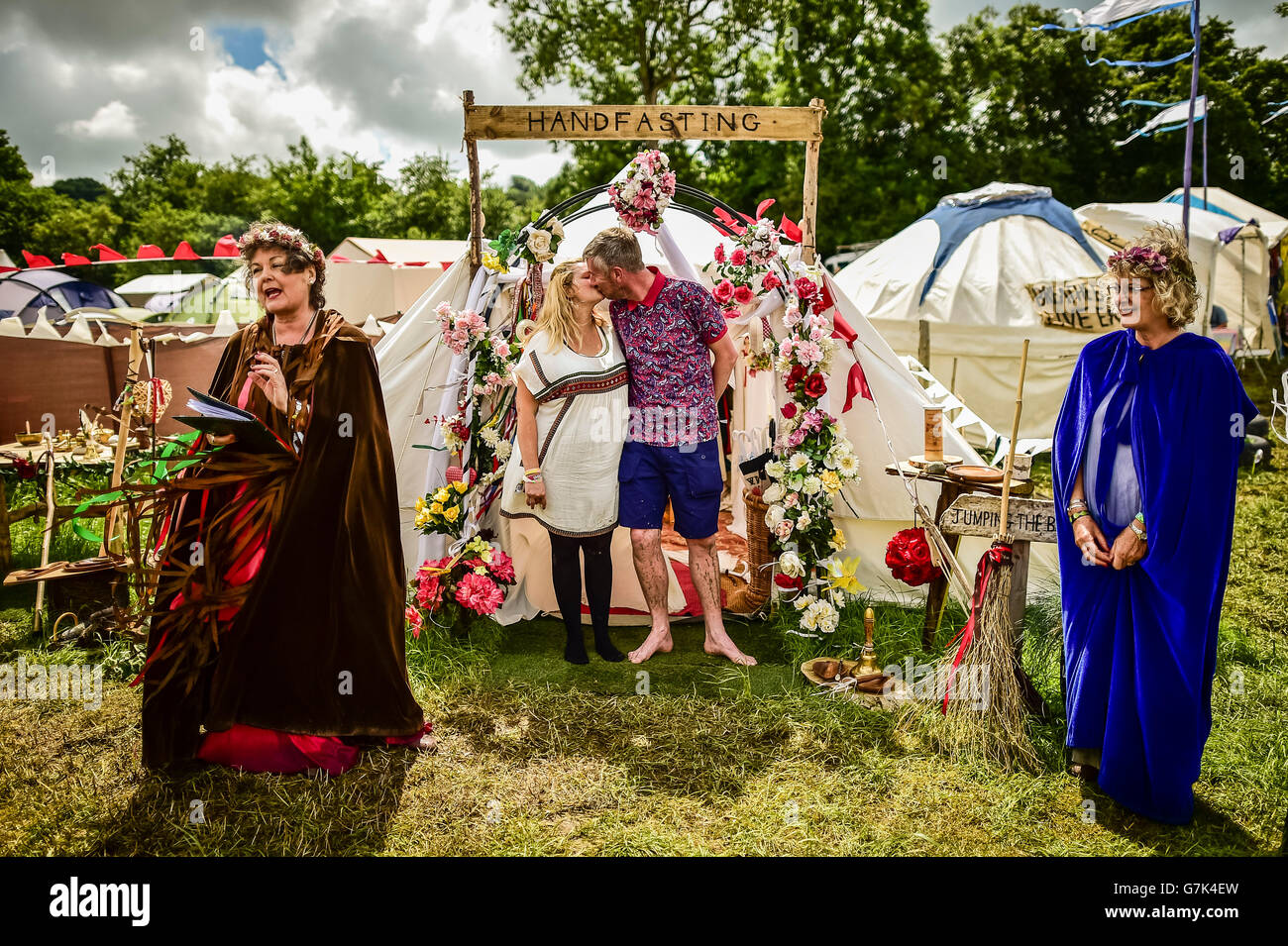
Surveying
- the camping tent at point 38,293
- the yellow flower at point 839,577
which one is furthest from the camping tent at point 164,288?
the yellow flower at point 839,577

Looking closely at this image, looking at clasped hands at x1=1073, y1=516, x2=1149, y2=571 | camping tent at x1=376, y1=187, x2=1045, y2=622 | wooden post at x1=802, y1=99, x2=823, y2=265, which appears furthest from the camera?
camping tent at x1=376, y1=187, x2=1045, y2=622

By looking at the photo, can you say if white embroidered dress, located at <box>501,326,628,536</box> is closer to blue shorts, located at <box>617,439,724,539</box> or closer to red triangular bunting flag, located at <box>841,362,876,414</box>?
blue shorts, located at <box>617,439,724,539</box>

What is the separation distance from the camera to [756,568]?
4992 mm

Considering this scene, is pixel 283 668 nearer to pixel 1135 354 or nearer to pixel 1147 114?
pixel 1135 354

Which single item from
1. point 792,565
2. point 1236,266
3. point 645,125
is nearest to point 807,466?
point 792,565

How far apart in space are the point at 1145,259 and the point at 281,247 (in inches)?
112

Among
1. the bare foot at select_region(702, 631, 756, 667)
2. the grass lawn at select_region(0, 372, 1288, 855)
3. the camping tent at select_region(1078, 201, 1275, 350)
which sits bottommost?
the grass lawn at select_region(0, 372, 1288, 855)

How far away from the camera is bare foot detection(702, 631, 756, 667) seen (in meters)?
4.41

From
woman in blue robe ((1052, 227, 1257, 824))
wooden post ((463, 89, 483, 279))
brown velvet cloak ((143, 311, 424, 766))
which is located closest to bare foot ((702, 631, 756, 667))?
woman in blue robe ((1052, 227, 1257, 824))

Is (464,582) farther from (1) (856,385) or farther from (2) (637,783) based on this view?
(1) (856,385)

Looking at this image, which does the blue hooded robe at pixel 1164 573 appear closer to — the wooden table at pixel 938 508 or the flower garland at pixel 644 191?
the wooden table at pixel 938 508

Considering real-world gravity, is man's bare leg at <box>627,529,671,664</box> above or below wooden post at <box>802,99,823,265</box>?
below

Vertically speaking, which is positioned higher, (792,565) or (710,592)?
(792,565)
